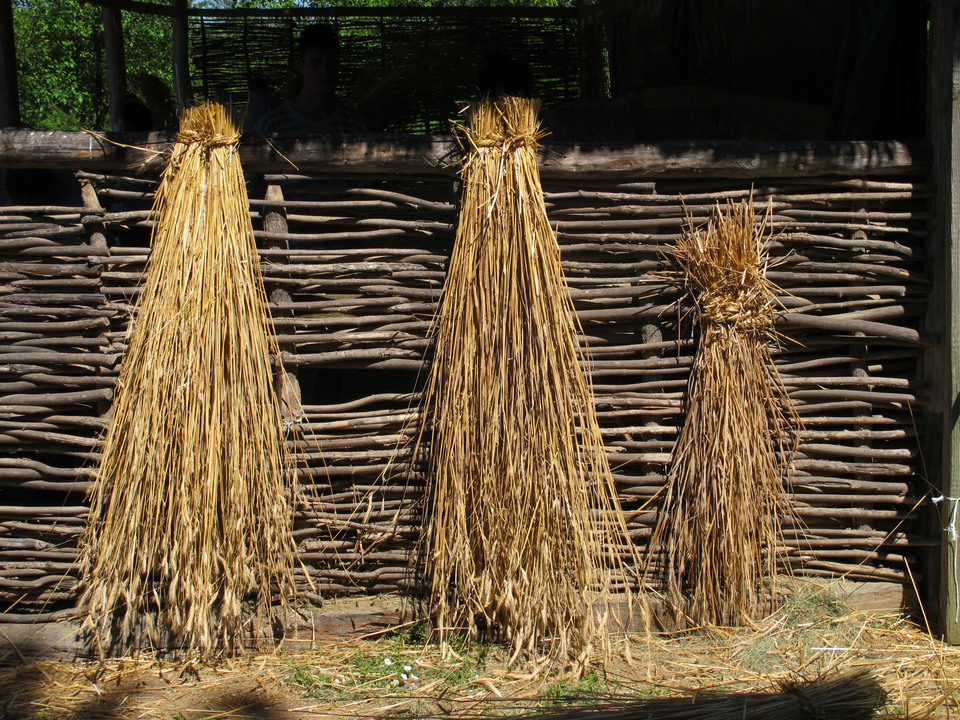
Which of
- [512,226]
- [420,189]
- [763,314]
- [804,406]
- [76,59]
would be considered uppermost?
[76,59]

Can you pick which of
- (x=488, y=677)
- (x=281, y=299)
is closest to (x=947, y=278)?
(x=488, y=677)

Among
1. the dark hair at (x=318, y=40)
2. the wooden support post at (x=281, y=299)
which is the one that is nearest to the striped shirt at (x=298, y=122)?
the dark hair at (x=318, y=40)

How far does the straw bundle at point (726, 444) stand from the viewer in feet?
9.11

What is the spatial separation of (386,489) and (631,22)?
153 inches

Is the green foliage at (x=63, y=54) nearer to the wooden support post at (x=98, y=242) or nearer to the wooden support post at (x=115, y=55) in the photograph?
the wooden support post at (x=115, y=55)

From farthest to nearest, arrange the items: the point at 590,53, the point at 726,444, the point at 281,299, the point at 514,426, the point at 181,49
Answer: the point at 590,53 < the point at 181,49 < the point at 281,299 < the point at 726,444 < the point at 514,426

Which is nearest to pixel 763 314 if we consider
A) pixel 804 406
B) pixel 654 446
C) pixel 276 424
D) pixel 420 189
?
pixel 804 406

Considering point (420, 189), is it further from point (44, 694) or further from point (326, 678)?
point (44, 694)

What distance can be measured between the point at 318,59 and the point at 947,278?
2.88 metres

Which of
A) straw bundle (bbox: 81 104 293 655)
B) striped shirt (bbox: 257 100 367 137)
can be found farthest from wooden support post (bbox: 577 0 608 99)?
straw bundle (bbox: 81 104 293 655)

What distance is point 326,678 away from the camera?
8.71ft

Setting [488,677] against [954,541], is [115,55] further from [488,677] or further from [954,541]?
[954,541]

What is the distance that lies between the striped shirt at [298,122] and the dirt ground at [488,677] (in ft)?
7.85

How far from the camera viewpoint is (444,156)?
2799 mm
